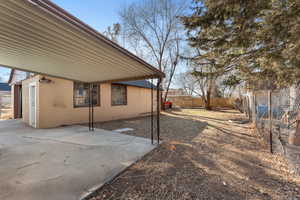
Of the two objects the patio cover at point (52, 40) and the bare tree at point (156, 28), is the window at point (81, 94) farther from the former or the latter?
the bare tree at point (156, 28)

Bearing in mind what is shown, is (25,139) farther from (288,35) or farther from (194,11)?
(288,35)

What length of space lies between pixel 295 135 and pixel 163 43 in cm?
1280

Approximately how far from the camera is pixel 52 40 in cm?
234

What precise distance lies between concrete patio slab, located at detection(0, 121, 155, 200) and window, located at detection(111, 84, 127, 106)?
4.91 m

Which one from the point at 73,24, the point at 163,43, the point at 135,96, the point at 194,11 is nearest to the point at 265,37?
the point at 194,11

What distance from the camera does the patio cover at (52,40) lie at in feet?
5.29

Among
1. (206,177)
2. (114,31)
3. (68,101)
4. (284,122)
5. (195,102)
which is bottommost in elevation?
(206,177)

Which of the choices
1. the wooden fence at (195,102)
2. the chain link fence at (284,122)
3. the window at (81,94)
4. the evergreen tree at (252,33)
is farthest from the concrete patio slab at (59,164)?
the wooden fence at (195,102)

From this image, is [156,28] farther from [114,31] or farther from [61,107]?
[61,107]

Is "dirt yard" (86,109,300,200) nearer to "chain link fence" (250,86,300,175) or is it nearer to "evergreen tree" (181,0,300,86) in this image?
"chain link fence" (250,86,300,175)

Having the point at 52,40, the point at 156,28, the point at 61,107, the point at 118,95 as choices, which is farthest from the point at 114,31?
the point at 52,40

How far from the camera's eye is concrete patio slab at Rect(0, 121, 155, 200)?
193cm

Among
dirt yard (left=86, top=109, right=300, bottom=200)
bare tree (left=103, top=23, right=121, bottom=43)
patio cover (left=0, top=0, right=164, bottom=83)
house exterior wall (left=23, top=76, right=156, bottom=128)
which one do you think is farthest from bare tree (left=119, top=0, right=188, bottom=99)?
dirt yard (left=86, top=109, right=300, bottom=200)

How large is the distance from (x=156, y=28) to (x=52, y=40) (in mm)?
13130
